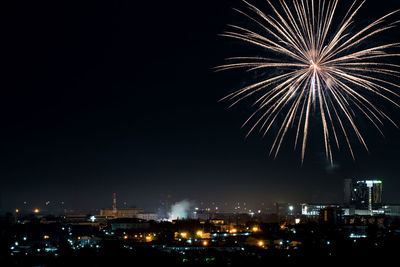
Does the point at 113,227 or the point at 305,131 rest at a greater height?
the point at 305,131

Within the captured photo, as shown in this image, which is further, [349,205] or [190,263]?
[349,205]

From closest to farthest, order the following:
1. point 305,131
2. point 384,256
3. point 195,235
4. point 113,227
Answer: point 305,131, point 384,256, point 195,235, point 113,227

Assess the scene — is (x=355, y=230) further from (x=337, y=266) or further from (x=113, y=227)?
(x=113, y=227)

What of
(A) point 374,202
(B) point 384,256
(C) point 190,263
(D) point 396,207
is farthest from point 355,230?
(D) point 396,207

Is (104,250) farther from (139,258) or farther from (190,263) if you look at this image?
(190,263)

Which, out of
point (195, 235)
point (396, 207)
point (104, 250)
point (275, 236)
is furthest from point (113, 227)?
point (396, 207)

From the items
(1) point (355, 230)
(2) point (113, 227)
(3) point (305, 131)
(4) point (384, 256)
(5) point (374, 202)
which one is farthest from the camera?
(5) point (374, 202)
